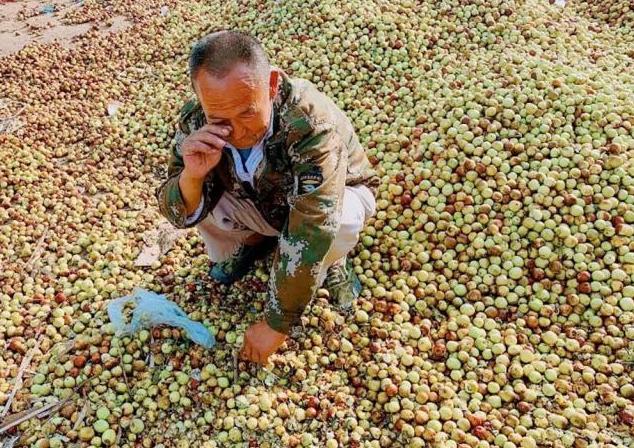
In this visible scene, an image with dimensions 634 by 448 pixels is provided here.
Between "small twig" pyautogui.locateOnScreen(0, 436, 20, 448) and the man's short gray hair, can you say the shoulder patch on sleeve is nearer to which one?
the man's short gray hair

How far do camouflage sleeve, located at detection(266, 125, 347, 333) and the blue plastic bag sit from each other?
2.17ft

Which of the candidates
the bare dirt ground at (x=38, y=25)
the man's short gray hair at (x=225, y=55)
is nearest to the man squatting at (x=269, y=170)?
the man's short gray hair at (x=225, y=55)

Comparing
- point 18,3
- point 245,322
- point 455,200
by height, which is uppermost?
point 455,200

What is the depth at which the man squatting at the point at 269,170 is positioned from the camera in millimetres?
2396

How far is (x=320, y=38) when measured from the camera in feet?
17.1

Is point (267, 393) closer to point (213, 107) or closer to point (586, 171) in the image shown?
point (213, 107)

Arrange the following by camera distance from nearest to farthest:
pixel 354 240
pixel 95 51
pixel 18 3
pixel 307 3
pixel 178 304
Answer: pixel 354 240 < pixel 178 304 < pixel 307 3 < pixel 95 51 < pixel 18 3

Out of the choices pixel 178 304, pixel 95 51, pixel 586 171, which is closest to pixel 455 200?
pixel 586 171

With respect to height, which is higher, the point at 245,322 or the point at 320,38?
the point at 320,38

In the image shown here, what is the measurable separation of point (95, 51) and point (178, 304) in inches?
148

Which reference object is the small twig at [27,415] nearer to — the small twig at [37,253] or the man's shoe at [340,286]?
the small twig at [37,253]

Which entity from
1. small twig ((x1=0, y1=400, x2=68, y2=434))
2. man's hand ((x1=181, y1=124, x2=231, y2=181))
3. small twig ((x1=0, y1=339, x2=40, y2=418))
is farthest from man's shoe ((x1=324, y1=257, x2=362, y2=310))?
small twig ((x1=0, y1=339, x2=40, y2=418))

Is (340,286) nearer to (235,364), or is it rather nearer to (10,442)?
(235,364)

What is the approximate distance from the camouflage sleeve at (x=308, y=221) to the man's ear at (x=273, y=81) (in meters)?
0.24
